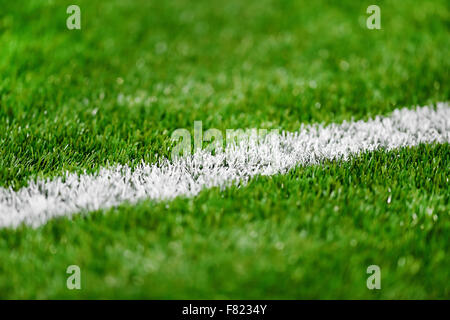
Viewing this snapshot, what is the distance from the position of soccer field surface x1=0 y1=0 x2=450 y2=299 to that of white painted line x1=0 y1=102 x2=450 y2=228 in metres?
0.02

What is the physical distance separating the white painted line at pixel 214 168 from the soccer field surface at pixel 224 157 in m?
0.02

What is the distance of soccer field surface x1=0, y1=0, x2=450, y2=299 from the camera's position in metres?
2.40

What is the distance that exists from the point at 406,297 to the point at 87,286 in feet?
5.92

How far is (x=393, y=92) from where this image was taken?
15.4ft

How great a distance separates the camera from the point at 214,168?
3307 millimetres

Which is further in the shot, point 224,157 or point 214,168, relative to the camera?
point 224,157

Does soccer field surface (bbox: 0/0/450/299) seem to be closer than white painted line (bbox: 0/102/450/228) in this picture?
Yes

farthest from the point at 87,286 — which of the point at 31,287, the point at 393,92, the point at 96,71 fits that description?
the point at 393,92

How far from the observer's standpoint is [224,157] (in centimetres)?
347

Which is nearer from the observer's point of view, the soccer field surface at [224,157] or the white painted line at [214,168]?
the soccer field surface at [224,157]

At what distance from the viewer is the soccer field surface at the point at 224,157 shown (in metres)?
2.40

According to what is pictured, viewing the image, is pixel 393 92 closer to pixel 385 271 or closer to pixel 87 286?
pixel 385 271

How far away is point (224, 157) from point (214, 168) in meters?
0.20

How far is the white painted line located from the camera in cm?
287
